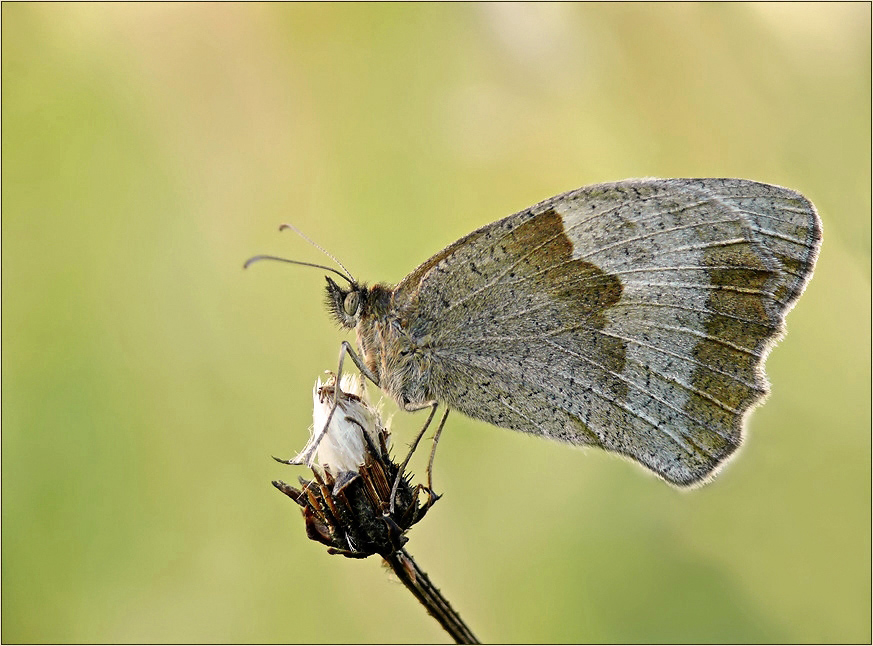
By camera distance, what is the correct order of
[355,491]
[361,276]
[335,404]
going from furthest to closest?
[361,276] < [335,404] < [355,491]

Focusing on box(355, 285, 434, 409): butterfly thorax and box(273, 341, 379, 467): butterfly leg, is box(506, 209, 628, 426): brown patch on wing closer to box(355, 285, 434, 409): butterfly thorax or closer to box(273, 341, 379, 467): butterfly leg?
box(355, 285, 434, 409): butterfly thorax

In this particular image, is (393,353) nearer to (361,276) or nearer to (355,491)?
(355,491)

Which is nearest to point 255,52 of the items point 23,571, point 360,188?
point 360,188

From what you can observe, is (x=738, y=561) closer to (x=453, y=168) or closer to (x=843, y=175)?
(x=843, y=175)

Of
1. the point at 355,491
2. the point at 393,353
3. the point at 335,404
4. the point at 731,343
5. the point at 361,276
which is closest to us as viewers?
the point at 355,491

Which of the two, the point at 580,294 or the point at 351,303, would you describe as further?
the point at 351,303

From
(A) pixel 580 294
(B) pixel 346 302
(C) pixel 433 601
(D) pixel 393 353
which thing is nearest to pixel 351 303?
(B) pixel 346 302

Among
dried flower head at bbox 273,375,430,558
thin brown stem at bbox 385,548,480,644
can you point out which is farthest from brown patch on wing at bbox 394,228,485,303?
thin brown stem at bbox 385,548,480,644
